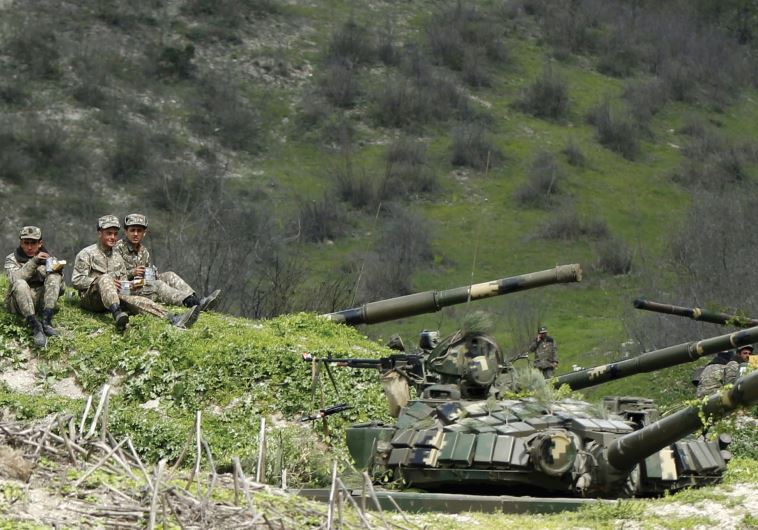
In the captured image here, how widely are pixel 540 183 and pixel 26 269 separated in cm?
2853

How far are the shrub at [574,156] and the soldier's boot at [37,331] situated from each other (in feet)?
102

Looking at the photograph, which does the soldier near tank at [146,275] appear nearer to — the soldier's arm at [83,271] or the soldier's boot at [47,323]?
the soldier's arm at [83,271]

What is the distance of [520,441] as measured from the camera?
14.4 metres

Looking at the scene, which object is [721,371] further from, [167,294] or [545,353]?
[167,294]

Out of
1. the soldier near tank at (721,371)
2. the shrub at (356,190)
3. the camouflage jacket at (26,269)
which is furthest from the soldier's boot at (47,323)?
the shrub at (356,190)

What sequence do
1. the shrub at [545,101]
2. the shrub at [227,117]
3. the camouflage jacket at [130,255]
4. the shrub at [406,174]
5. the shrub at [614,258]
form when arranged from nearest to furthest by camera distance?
the camouflage jacket at [130,255]
the shrub at [614,258]
the shrub at [406,174]
the shrub at [227,117]
the shrub at [545,101]

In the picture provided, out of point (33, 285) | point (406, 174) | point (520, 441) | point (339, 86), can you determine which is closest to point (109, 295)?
point (33, 285)

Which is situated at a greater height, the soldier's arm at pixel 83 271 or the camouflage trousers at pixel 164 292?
the soldier's arm at pixel 83 271

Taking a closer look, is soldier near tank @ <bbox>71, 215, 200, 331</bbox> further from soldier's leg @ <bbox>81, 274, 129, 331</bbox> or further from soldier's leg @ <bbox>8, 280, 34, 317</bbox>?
soldier's leg @ <bbox>8, 280, 34, 317</bbox>

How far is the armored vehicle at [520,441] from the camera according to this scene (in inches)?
555

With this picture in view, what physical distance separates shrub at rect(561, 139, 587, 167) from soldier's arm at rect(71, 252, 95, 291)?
99.9 feet

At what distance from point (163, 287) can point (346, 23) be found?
36.3 metres

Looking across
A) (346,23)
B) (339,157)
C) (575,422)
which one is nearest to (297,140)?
(339,157)

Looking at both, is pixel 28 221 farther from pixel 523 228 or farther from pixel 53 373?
pixel 53 373
